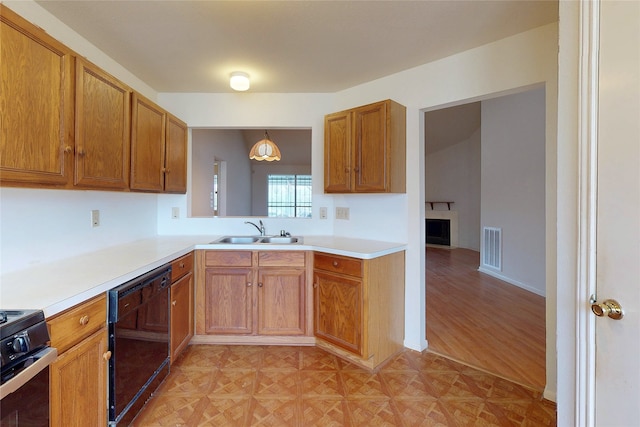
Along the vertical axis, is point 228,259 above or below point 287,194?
below

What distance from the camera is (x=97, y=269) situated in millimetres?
1500

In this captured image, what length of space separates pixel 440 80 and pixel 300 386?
2437mm

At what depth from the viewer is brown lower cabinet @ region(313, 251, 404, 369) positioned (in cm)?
204

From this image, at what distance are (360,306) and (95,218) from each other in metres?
1.99

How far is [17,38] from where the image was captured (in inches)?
46.3

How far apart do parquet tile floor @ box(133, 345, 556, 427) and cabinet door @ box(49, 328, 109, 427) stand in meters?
0.42

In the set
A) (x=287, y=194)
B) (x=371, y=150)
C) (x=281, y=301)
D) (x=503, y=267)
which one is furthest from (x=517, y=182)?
(x=287, y=194)

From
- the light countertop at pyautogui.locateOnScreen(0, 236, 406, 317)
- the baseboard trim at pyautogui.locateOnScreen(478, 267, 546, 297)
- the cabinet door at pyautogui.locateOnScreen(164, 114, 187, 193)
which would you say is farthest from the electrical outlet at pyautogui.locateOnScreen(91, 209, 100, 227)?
the baseboard trim at pyautogui.locateOnScreen(478, 267, 546, 297)

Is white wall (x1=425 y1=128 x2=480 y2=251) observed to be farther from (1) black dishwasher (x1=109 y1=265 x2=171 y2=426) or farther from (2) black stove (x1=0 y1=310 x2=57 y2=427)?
(2) black stove (x1=0 y1=310 x2=57 y2=427)

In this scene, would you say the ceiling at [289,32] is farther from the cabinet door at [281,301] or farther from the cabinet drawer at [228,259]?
the cabinet door at [281,301]

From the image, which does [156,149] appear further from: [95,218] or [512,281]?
[512,281]

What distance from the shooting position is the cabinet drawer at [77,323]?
3.42 ft
